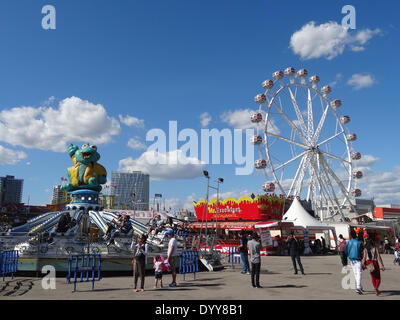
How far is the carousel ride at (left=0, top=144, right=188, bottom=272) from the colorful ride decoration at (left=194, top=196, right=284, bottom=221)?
1372cm

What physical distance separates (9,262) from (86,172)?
13.8 metres

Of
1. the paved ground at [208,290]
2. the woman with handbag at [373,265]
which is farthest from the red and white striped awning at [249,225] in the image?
the woman with handbag at [373,265]

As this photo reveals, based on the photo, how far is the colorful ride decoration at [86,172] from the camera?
2475 centimetres

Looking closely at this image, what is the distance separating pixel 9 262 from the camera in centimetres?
1155

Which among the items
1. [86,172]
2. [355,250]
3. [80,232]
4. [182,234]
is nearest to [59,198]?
[86,172]

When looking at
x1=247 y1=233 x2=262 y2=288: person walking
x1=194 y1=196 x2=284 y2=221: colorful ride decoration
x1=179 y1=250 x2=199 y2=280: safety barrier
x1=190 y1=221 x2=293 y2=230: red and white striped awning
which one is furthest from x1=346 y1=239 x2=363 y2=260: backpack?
x1=194 y1=196 x2=284 y2=221: colorful ride decoration

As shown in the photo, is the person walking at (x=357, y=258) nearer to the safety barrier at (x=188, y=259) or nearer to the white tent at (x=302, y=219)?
the safety barrier at (x=188, y=259)

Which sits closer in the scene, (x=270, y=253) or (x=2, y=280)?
(x=2, y=280)

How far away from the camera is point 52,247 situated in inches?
488

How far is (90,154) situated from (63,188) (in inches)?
132

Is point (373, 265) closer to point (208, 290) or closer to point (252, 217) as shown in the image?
point (208, 290)

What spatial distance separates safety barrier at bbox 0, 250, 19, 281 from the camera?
11.1 metres

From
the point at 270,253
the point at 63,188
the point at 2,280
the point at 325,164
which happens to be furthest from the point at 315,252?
the point at 2,280

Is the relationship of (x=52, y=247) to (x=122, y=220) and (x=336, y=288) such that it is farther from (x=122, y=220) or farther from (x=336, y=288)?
(x=336, y=288)
